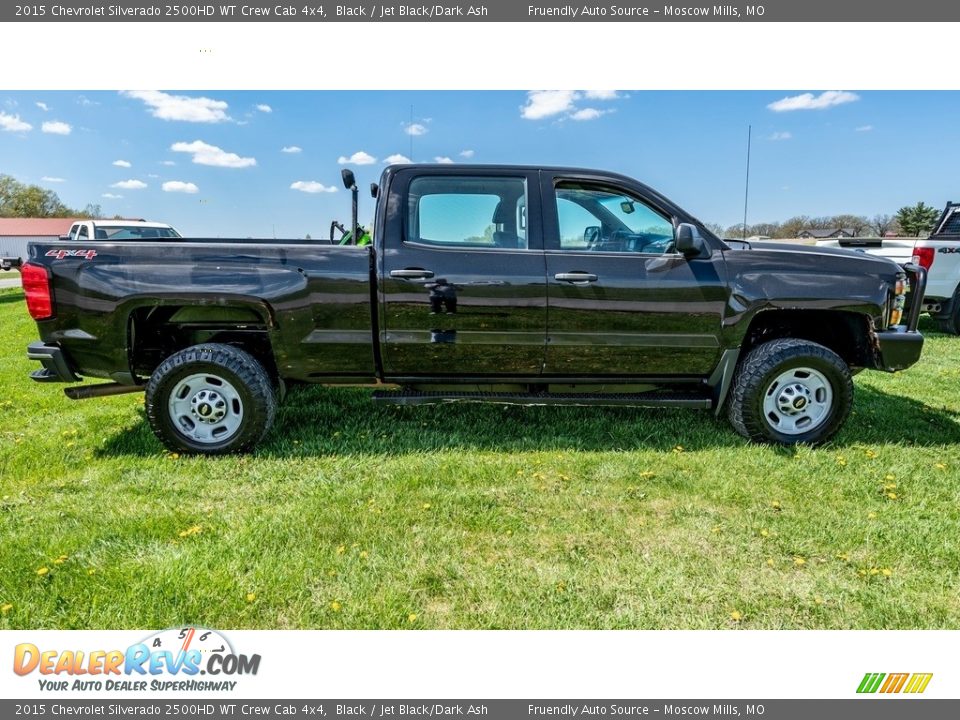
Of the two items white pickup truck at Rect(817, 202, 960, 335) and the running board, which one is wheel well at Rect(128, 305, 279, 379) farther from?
white pickup truck at Rect(817, 202, 960, 335)

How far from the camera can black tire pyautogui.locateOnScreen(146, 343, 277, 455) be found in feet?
12.4

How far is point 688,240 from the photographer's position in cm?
367

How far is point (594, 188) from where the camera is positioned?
4.03 metres

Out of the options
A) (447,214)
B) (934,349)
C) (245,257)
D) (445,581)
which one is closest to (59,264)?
(245,257)

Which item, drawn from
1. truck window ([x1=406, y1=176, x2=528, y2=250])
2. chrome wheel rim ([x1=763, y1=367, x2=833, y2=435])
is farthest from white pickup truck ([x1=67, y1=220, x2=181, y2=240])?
chrome wheel rim ([x1=763, y1=367, x2=833, y2=435])

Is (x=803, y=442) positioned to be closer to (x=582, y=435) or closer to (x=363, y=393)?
(x=582, y=435)

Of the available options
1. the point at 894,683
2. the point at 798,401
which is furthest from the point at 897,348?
the point at 894,683

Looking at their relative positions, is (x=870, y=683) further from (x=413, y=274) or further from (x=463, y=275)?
(x=413, y=274)

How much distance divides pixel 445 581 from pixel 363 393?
9.90 ft

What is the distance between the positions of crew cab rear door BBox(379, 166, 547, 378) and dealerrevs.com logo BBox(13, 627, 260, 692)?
2.12 metres

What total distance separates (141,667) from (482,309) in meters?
2.55

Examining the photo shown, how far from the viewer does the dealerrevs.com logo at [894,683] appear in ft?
6.84

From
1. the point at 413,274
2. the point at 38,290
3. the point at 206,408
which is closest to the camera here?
the point at 38,290

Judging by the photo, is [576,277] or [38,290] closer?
[38,290]
